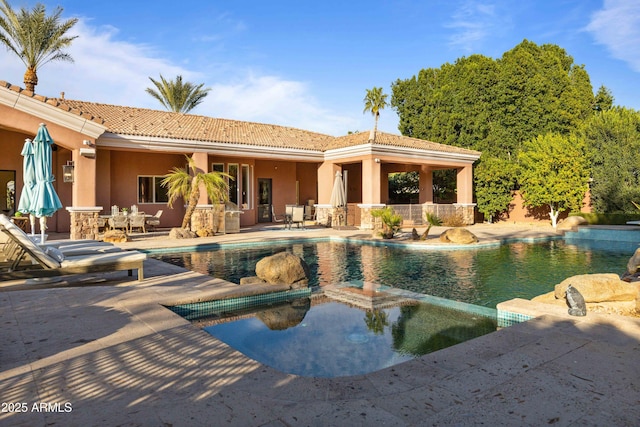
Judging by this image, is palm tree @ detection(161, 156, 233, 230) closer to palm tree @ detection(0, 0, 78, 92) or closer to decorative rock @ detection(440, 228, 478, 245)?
decorative rock @ detection(440, 228, 478, 245)

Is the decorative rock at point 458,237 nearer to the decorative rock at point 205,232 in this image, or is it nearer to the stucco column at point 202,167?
the decorative rock at point 205,232

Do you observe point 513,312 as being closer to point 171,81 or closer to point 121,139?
point 121,139

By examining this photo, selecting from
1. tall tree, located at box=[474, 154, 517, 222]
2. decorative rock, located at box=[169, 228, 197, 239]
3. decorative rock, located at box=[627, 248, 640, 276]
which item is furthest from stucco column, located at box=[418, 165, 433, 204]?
decorative rock, located at box=[627, 248, 640, 276]

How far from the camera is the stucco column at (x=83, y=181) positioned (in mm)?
13883

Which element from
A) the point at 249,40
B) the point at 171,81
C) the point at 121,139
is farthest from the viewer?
the point at 171,81

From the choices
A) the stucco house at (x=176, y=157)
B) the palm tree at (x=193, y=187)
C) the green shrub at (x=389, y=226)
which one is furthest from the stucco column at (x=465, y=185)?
the palm tree at (x=193, y=187)

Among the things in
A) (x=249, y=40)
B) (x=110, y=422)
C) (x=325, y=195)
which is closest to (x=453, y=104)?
(x=325, y=195)

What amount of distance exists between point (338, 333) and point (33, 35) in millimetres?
22773

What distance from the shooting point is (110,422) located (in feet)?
8.43

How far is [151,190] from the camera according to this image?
734 inches

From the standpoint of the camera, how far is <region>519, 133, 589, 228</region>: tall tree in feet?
67.4

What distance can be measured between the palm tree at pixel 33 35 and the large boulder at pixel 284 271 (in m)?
19.9

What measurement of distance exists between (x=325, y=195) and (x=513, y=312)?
15722 millimetres

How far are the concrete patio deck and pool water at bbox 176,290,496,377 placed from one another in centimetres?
85
